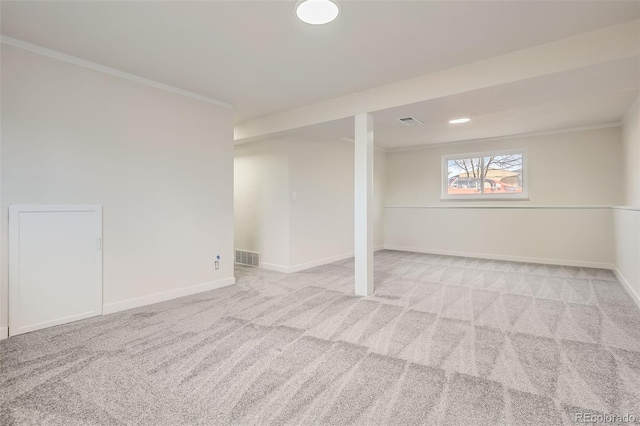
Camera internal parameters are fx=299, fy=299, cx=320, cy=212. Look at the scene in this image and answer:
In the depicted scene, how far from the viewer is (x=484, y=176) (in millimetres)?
6039

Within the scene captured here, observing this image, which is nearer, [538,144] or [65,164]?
[65,164]

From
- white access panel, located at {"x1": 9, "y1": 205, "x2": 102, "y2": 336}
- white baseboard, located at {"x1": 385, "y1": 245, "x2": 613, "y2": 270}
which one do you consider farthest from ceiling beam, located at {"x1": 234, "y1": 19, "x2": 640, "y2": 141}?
white baseboard, located at {"x1": 385, "y1": 245, "x2": 613, "y2": 270}

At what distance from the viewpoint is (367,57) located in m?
2.71

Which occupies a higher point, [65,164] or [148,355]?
[65,164]

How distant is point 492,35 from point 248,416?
10.1 feet

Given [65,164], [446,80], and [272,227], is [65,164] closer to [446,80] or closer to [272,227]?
[272,227]

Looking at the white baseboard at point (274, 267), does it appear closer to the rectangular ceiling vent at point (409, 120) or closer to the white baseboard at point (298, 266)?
the white baseboard at point (298, 266)

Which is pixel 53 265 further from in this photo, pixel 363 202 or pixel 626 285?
pixel 626 285

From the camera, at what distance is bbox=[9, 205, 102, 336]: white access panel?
2.44 meters

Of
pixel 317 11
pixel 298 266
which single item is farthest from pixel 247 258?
pixel 317 11

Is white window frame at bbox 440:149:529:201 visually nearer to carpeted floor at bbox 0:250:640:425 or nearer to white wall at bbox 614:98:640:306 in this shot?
white wall at bbox 614:98:640:306

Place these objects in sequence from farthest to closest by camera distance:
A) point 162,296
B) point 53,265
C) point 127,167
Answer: point 162,296
point 127,167
point 53,265

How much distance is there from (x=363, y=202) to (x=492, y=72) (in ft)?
5.75

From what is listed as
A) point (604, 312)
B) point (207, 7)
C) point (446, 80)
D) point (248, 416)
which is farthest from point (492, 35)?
point (248, 416)
